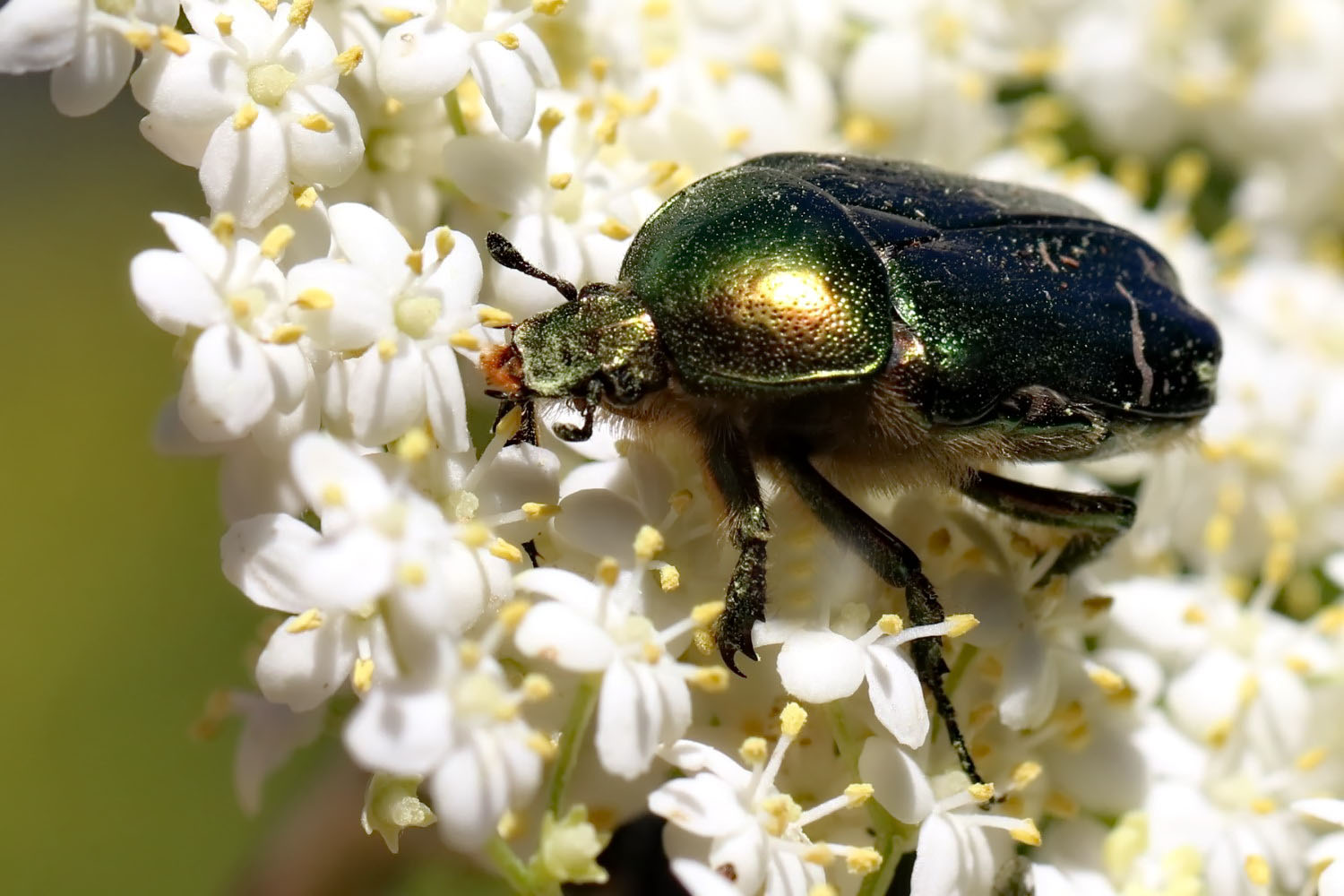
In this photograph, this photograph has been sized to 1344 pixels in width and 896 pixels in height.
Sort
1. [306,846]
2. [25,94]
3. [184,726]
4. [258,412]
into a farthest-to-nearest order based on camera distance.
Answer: [25,94]
[184,726]
[306,846]
[258,412]

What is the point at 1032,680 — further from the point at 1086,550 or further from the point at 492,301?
the point at 492,301

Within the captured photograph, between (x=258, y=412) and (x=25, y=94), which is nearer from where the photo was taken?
(x=258, y=412)

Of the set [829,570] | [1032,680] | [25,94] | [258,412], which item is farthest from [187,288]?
[25,94]

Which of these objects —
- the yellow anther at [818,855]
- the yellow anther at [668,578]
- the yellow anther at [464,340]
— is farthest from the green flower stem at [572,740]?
the yellow anther at [464,340]

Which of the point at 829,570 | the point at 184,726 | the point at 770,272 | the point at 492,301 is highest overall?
the point at 770,272

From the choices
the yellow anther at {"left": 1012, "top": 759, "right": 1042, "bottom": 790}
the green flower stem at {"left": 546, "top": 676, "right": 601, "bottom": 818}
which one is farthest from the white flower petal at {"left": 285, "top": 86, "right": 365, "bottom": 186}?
the yellow anther at {"left": 1012, "top": 759, "right": 1042, "bottom": 790}

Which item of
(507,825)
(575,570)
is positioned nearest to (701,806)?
(507,825)

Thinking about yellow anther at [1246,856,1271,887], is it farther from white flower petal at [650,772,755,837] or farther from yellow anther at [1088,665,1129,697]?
white flower petal at [650,772,755,837]
